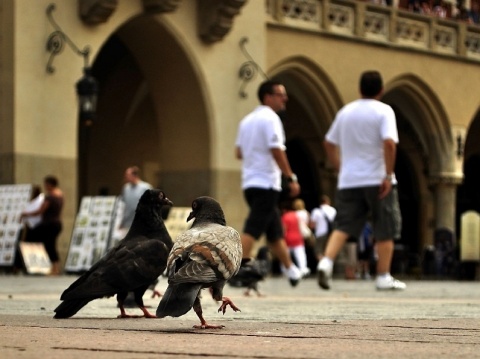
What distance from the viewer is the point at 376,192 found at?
12.4 m

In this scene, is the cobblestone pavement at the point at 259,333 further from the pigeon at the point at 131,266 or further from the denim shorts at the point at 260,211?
the denim shorts at the point at 260,211

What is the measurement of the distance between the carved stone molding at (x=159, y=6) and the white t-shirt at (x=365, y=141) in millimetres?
11893

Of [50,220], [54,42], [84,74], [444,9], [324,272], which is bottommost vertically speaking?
[324,272]

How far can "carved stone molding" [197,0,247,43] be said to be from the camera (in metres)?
25.3

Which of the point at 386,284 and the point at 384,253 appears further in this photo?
the point at 386,284

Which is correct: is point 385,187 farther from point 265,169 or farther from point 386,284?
point 265,169

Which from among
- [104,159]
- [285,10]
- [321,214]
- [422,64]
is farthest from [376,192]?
[422,64]

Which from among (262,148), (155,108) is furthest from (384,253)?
(155,108)

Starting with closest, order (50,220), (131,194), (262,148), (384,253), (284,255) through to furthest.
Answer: (384,253) < (262,148) < (284,255) < (131,194) < (50,220)

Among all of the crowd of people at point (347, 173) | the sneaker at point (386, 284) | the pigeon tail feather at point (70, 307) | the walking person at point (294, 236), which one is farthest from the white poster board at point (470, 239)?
the pigeon tail feather at point (70, 307)

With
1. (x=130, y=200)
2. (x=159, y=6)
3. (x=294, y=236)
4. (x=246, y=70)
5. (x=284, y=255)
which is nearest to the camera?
(x=284, y=255)

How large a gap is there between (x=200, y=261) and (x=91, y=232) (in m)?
14.2

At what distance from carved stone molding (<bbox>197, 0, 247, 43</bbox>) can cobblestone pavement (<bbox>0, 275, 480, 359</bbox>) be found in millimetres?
15081

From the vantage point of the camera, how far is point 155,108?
87.5ft
